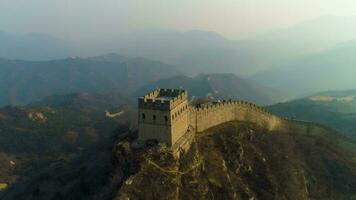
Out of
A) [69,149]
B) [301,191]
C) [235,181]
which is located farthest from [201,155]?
[69,149]

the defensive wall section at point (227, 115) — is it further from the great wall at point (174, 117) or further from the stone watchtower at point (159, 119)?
the stone watchtower at point (159, 119)

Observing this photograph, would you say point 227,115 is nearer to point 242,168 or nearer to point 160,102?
point 242,168

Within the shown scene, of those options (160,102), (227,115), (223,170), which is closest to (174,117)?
(160,102)

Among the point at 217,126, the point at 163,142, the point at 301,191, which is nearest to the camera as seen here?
the point at 163,142

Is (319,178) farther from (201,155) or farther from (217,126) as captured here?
(201,155)

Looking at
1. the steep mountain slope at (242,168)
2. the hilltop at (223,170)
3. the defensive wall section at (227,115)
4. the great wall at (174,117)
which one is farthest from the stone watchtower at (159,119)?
the defensive wall section at (227,115)

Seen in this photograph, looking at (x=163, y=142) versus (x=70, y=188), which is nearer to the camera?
(x=163, y=142)

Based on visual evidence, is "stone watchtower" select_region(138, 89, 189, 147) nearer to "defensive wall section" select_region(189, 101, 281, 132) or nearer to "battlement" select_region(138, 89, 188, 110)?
"battlement" select_region(138, 89, 188, 110)

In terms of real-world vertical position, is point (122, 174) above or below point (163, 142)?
below
